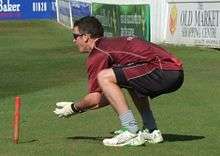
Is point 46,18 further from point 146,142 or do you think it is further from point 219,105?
point 146,142

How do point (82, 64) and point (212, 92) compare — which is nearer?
point (212, 92)

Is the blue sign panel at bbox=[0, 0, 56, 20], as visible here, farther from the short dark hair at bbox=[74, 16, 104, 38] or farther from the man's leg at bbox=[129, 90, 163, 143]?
the short dark hair at bbox=[74, 16, 104, 38]

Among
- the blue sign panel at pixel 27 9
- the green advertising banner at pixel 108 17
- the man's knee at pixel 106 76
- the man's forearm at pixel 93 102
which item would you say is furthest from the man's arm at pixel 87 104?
the blue sign panel at pixel 27 9

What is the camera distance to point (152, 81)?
7543 mm

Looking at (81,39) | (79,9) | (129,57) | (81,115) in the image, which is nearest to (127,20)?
(79,9)

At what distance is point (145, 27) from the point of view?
1129 inches

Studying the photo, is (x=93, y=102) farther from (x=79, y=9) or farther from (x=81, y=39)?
(x=79, y=9)

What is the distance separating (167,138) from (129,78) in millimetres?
1171

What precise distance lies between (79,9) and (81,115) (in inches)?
1141

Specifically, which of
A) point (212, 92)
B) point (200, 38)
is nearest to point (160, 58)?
point (212, 92)

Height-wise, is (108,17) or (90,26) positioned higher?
(90,26)

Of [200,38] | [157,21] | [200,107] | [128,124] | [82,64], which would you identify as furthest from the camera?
[157,21]

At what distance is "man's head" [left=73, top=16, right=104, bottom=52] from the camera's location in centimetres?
761

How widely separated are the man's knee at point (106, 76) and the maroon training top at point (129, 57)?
8 centimetres
